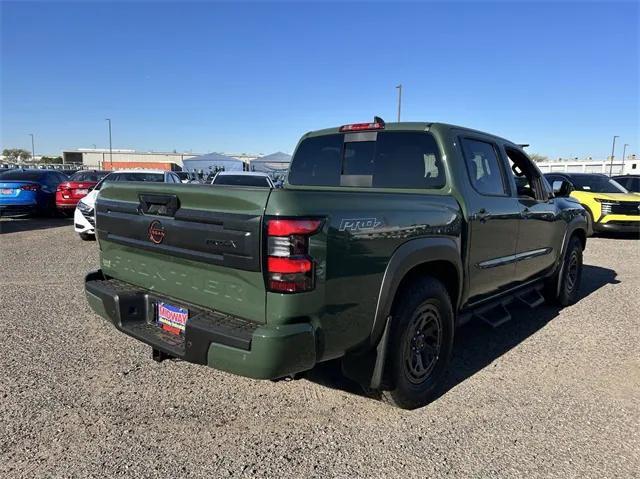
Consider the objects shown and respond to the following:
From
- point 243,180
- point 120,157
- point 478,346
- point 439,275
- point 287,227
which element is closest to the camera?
point 287,227

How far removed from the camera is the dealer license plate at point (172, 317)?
2.85 m

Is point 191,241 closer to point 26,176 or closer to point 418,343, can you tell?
point 418,343

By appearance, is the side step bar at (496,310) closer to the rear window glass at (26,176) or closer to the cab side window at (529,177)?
the cab side window at (529,177)

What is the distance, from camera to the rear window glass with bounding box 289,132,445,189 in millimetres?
3832

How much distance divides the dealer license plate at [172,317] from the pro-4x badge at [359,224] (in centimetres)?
108

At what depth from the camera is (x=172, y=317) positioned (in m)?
2.94

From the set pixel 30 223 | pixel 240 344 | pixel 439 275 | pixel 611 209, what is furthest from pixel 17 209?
pixel 611 209

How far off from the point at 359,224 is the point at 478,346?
2605 millimetres

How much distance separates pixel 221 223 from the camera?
8.41 ft

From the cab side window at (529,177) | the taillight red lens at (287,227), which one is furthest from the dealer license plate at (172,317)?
the cab side window at (529,177)

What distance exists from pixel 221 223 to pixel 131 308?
103 centimetres

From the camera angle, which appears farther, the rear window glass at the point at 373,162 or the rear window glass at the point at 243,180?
the rear window glass at the point at 243,180

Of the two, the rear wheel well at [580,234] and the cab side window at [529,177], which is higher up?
the cab side window at [529,177]

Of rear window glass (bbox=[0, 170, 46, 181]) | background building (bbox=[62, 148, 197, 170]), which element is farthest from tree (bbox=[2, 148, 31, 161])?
rear window glass (bbox=[0, 170, 46, 181])
